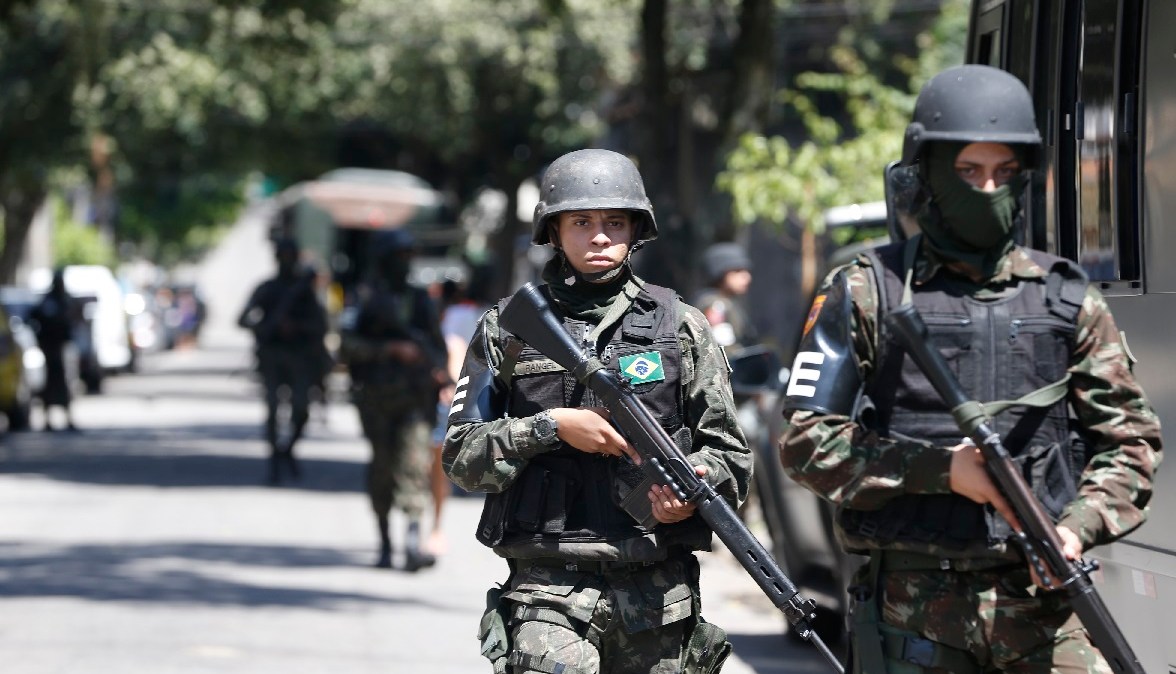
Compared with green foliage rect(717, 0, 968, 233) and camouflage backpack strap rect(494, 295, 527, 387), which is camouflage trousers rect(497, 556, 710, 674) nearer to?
camouflage backpack strap rect(494, 295, 527, 387)

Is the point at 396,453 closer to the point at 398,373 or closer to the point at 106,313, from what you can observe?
the point at 398,373

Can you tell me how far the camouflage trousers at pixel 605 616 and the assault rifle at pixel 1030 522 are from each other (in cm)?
105

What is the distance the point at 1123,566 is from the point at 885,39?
2451cm

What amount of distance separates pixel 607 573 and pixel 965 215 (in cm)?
122

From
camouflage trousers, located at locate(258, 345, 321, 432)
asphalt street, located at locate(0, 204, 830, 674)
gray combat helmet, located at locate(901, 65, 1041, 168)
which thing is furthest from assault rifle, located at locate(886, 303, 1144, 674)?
camouflage trousers, located at locate(258, 345, 321, 432)

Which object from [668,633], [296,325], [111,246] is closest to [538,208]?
[668,633]

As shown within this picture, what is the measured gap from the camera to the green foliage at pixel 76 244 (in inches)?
2243

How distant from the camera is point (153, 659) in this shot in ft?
26.9

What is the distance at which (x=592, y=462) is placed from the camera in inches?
177

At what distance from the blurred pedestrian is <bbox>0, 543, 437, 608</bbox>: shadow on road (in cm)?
973

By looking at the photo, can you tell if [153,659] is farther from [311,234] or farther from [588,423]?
[311,234]

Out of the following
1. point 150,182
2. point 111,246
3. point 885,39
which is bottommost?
point 111,246

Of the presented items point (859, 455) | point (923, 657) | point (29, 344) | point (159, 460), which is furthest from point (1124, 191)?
point (29, 344)

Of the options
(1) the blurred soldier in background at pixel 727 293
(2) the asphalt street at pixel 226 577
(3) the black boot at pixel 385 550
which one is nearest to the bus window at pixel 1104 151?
(2) the asphalt street at pixel 226 577
